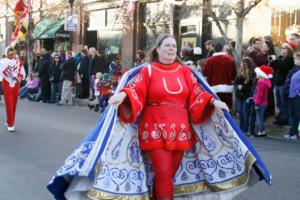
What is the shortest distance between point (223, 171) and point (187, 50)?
9.54m

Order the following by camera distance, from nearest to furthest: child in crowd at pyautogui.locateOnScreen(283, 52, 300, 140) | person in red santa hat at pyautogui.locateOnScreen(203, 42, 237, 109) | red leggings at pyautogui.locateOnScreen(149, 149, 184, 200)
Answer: red leggings at pyautogui.locateOnScreen(149, 149, 184, 200)
child in crowd at pyautogui.locateOnScreen(283, 52, 300, 140)
person in red santa hat at pyautogui.locateOnScreen(203, 42, 237, 109)

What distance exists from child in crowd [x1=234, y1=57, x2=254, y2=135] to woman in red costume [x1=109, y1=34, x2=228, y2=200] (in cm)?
693

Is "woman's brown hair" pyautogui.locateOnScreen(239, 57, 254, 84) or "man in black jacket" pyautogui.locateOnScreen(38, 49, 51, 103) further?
"man in black jacket" pyautogui.locateOnScreen(38, 49, 51, 103)

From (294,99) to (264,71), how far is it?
2.79 feet

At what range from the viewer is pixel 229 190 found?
5027 mm

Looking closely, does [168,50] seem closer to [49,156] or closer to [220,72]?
[49,156]

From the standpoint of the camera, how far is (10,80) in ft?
38.5

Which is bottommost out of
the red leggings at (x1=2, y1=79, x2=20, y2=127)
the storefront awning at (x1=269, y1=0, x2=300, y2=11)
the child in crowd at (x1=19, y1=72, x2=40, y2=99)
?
the child in crowd at (x1=19, y1=72, x2=40, y2=99)

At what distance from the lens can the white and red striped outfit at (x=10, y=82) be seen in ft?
38.0

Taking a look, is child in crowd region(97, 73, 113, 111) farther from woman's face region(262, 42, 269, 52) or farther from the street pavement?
woman's face region(262, 42, 269, 52)

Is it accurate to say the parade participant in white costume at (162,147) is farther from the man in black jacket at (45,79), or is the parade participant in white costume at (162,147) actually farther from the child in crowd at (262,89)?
the man in black jacket at (45,79)

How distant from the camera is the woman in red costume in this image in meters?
4.75

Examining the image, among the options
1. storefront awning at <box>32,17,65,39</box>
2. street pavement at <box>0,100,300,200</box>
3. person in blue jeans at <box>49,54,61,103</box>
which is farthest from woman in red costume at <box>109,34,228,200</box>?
storefront awning at <box>32,17,65,39</box>

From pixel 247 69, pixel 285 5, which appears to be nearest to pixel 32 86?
pixel 285 5
